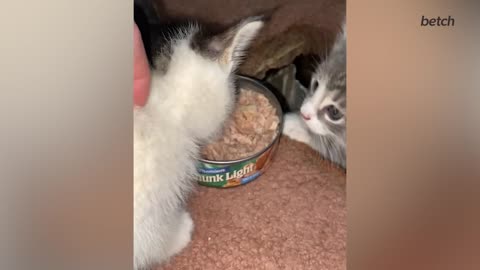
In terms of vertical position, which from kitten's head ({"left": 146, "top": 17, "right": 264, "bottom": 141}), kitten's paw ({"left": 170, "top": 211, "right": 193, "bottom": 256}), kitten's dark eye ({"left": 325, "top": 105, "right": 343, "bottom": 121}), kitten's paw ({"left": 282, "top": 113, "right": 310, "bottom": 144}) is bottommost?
kitten's paw ({"left": 170, "top": 211, "right": 193, "bottom": 256})

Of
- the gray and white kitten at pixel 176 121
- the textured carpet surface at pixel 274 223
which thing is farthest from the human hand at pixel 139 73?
the textured carpet surface at pixel 274 223

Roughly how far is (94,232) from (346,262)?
25 cm

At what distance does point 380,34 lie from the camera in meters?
0.50

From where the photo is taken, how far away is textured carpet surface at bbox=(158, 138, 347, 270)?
1.71 feet

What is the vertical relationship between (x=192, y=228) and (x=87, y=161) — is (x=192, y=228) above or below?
below

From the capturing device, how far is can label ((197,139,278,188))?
1.82 feet

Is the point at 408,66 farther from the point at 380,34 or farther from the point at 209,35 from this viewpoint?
the point at 209,35

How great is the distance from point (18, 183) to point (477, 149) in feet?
1.46

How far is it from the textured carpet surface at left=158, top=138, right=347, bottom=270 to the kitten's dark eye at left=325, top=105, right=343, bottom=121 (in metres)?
0.05

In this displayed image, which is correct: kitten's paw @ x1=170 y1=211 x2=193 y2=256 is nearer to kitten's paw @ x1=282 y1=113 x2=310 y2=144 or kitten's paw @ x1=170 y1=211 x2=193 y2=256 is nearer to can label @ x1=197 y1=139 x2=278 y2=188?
can label @ x1=197 y1=139 x2=278 y2=188

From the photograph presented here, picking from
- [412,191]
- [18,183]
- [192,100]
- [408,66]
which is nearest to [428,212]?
[412,191]

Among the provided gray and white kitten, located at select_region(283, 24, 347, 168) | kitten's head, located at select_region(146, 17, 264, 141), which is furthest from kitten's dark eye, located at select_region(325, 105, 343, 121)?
kitten's head, located at select_region(146, 17, 264, 141)

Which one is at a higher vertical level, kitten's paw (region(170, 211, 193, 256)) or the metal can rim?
the metal can rim

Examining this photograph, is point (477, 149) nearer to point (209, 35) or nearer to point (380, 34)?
point (380, 34)
